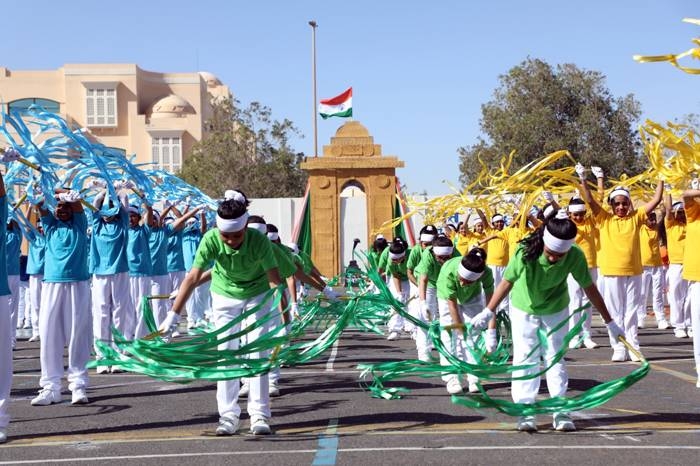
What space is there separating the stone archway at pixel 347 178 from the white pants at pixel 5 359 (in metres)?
26.5

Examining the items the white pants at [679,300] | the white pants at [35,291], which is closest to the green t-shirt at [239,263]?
the white pants at [35,291]

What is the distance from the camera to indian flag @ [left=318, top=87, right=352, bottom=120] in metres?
39.1

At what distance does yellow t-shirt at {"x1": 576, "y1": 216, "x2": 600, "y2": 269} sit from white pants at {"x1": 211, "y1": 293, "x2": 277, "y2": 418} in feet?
19.8

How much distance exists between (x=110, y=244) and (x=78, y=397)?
8.45ft

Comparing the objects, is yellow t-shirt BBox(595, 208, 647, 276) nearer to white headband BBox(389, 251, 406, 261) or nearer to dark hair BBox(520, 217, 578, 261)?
white headband BBox(389, 251, 406, 261)

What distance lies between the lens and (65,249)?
977 cm

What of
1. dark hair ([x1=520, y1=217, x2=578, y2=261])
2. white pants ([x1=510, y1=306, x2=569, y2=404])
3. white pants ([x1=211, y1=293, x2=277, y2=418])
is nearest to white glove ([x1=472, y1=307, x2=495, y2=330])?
white pants ([x1=510, y1=306, x2=569, y2=404])

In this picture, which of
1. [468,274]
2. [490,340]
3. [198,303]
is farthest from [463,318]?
[198,303]

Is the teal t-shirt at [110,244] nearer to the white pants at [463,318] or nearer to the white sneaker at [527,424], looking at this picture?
the white pants at [463,318]

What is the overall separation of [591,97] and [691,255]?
120 ft

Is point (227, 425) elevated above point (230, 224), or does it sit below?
below

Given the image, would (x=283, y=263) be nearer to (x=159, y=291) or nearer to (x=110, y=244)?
(x=110, y=244)

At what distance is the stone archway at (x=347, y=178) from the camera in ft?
113

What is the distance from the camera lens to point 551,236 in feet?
24.8
